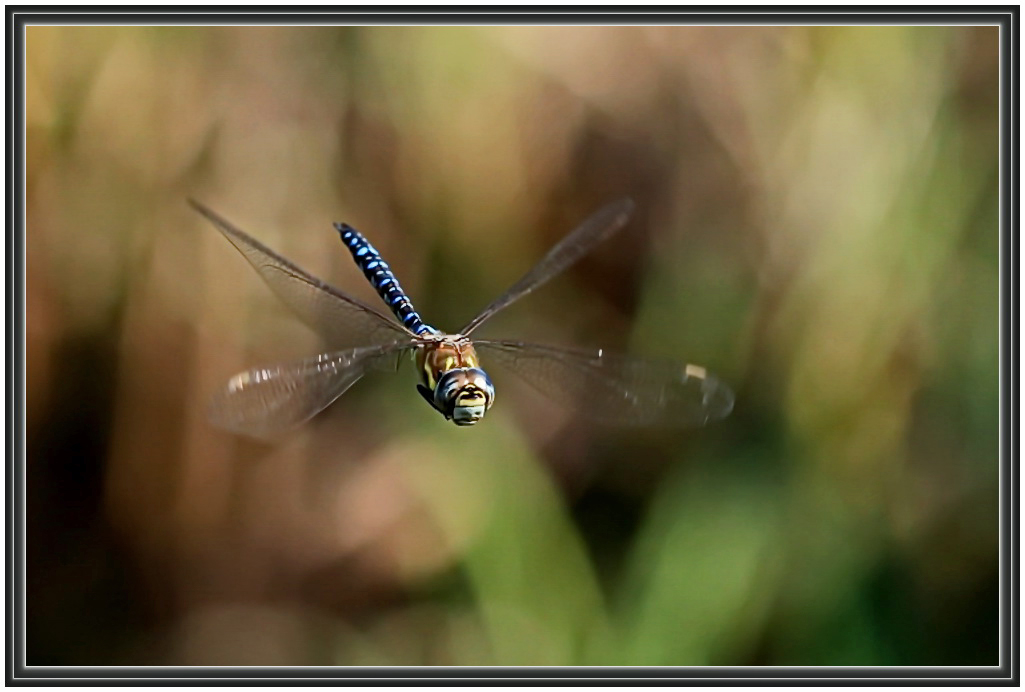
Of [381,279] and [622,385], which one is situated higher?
[381,279]

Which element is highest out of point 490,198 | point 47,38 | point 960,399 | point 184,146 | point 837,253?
point 47,38

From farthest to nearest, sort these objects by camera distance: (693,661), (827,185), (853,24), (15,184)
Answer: (827,185), (853,24), (693,661), (15,184)

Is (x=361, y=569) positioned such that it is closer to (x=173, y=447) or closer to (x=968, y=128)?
A: (x=173, y=447)

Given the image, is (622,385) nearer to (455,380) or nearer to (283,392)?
(455,380)

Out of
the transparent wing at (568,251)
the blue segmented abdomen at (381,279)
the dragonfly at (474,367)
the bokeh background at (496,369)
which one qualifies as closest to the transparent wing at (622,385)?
the dragonfly at (474,367)

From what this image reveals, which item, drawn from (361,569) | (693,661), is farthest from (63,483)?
(693,661)

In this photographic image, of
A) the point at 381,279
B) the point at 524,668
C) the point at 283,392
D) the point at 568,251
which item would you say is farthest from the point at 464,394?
the point at 524,668
